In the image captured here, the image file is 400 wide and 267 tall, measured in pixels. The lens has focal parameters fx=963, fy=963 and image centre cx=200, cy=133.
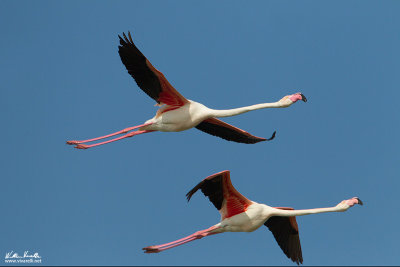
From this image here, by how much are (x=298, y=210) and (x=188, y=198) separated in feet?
12.9

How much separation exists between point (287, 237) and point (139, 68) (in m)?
6.75

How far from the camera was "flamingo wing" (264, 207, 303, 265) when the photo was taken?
28484 millimetres

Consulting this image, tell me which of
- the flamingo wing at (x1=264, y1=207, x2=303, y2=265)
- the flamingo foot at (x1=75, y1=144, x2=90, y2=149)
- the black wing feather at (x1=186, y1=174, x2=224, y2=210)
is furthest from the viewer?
the flamingo wing at (x1=264, y1=207, x2=303, y2=265)

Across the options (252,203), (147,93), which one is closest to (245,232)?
(252,203)

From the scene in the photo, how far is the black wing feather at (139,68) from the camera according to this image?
26.3 m

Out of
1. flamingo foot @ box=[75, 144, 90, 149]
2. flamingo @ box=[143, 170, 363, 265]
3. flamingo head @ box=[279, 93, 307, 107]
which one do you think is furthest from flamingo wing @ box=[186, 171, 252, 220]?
flamingo foot @ box=[75, 144, 90, 149]

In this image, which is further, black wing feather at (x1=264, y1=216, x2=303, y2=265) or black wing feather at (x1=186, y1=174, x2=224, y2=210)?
black wing feather at (x1=264, y1=216, x2=303, y2=265)

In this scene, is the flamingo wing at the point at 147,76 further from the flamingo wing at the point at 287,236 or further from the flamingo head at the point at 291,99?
the flamingo wing at the point at 287,236

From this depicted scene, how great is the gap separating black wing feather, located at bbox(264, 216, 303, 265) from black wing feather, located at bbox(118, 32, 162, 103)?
5.20 metres

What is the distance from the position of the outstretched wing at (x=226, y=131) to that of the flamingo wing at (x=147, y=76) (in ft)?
6.45

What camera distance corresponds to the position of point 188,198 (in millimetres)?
25141

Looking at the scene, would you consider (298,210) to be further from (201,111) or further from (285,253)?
(201,111)

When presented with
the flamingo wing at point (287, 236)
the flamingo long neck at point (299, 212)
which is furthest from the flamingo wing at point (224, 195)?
the flamingo wing at point (287, 236)

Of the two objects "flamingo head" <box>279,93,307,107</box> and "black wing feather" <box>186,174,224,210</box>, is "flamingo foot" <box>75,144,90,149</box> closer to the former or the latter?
"black wing feather" <box>186,174,224,210</box>
